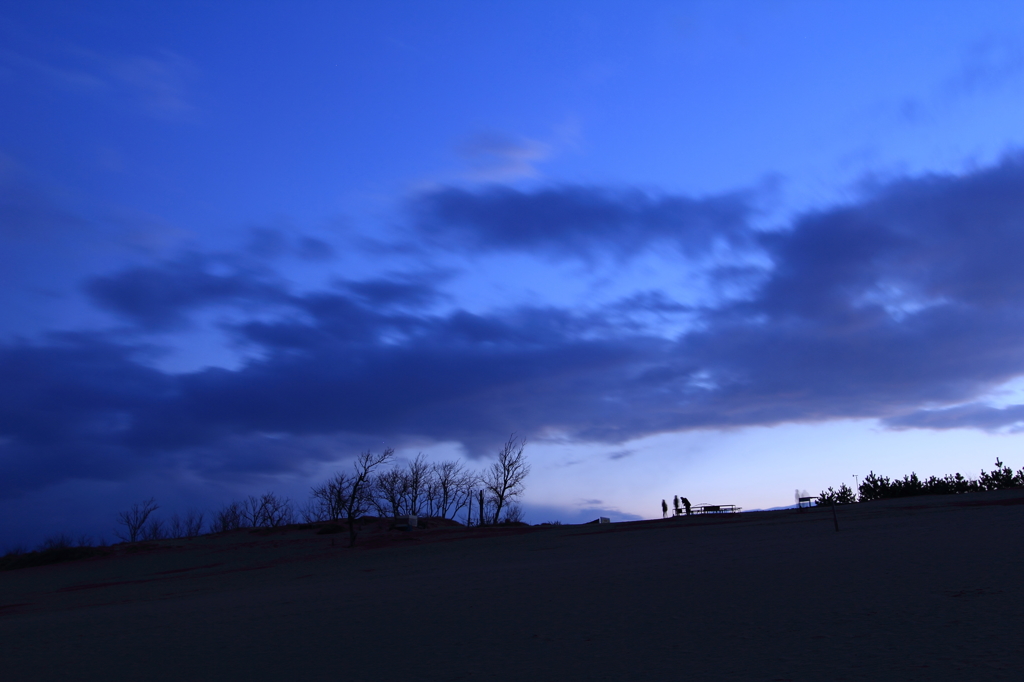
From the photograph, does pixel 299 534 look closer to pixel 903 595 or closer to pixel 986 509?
pixel 986 509

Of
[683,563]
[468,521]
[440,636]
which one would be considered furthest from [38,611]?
[468,521]

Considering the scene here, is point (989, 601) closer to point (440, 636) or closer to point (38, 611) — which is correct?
point (440, 636)

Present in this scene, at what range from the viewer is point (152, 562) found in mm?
43875

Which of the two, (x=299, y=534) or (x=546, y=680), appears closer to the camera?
(x=546, y=680)

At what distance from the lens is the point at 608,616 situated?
1384 centimetres

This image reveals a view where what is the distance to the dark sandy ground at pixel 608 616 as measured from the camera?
9711 mm

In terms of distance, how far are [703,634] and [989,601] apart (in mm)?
4827

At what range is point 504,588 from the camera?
18953mm

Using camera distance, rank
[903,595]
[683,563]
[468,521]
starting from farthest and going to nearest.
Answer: [468,521] → [683,563] → [903,595]

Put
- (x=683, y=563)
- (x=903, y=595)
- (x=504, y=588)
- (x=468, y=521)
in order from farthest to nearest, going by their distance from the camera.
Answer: (x=468, y=521), (x=683, y=563), (x=504, y=588), (x=903, y=595)

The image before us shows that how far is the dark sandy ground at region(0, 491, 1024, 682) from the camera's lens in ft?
31.9

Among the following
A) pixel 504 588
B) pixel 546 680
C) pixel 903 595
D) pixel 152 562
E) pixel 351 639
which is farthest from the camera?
pixel 152 562

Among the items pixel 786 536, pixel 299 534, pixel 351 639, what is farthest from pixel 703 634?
pixel 299 534

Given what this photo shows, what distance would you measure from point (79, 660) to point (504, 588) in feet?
32.2
